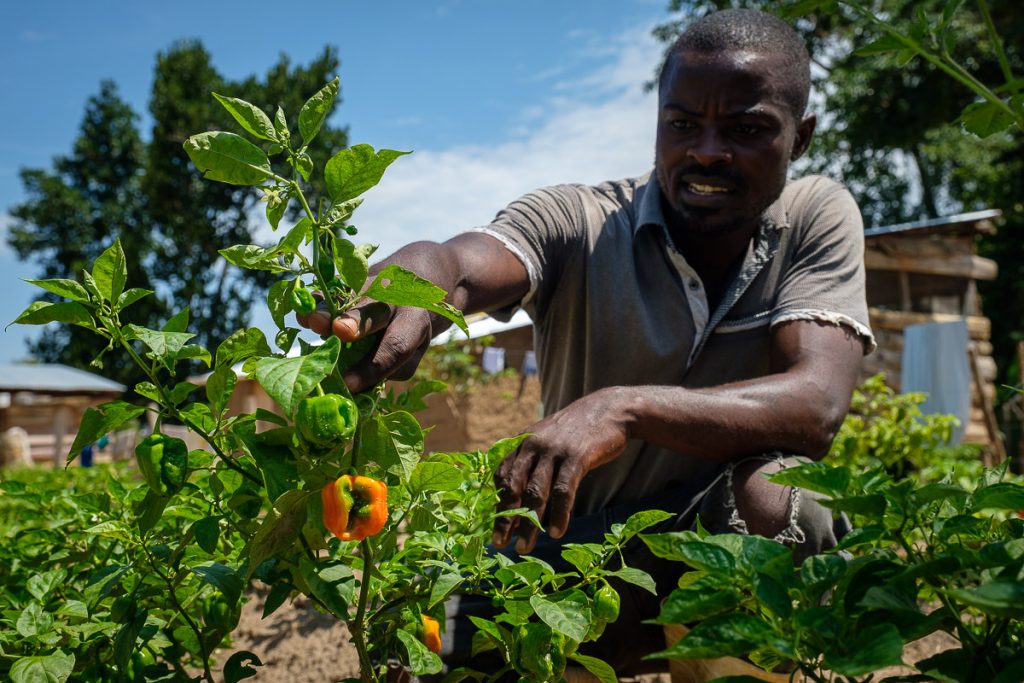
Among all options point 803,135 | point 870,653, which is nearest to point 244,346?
point 870,653

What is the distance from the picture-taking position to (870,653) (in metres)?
0.70

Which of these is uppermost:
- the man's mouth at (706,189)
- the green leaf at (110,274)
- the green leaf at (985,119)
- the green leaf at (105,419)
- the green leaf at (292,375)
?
the man's mouth at (706,189)

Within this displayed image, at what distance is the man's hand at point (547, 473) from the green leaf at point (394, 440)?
23cm

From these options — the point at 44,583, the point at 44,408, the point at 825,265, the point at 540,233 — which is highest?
the point at 540,233

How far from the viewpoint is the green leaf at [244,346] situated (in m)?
1.10

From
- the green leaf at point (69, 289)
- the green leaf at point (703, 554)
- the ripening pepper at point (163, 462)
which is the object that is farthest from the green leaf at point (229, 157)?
the green leaf at point (703, 554)

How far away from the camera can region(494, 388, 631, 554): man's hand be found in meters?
1.30

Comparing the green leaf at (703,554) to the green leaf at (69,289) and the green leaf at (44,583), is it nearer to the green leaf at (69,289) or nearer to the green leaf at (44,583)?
the green leaf at (69,289)

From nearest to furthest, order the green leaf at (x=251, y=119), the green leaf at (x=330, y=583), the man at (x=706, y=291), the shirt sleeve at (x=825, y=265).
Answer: the green leaf at (x=251, y=119) < the green leaf at (x=330, y=583) < the man at (x=706, y=291) < the shirt sleeve at (x=825, y=265)

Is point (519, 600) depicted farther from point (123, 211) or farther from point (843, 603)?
point (123, 211)

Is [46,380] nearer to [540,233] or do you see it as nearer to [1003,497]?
[540,233]

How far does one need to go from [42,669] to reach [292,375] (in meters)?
0.63

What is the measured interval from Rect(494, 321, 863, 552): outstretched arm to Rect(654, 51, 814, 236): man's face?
0.39 m

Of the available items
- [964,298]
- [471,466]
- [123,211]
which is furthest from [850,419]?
[123,211]
